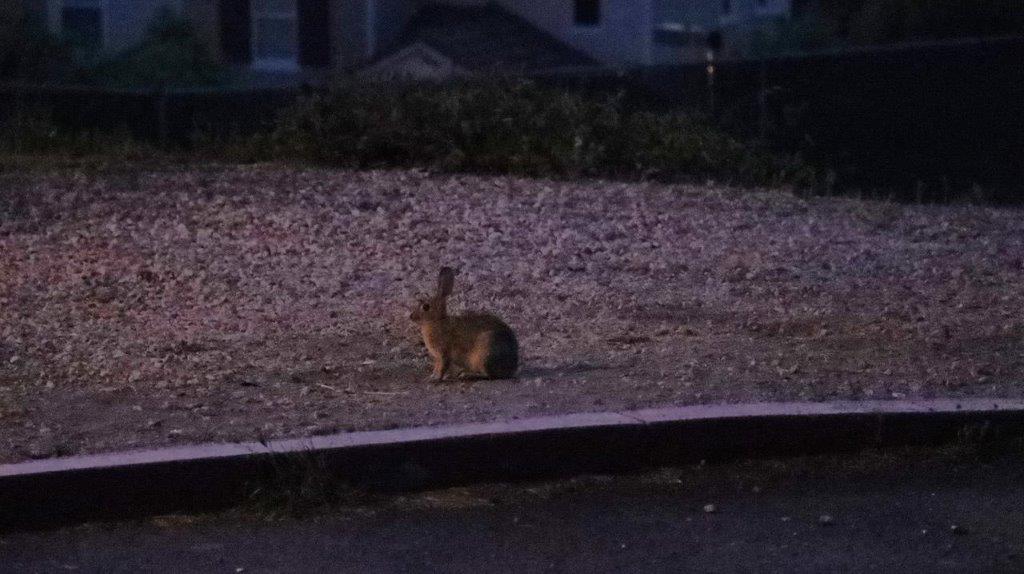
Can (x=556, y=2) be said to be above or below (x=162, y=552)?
above

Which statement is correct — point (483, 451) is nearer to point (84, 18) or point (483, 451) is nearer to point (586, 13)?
point (586, 13)

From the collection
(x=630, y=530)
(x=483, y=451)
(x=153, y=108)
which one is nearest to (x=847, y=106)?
(x=153, y=108)

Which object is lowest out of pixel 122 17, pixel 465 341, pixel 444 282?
pixel 465 341

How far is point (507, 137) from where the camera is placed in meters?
14.3

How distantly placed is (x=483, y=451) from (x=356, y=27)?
24014 millimetres

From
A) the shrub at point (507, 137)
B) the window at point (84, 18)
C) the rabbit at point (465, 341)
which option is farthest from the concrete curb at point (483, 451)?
the window at point (84, 18)

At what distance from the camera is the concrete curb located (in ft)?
19.7

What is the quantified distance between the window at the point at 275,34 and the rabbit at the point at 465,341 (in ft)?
72.7

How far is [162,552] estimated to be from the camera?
5727mm

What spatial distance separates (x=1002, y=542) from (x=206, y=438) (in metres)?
2.79

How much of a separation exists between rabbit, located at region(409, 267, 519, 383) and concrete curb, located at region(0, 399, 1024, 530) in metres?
0.90

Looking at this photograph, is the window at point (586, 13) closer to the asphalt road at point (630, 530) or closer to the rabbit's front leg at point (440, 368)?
the rabbit's front leg at point (440, 368)

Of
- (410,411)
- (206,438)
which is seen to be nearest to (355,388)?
(410,411)

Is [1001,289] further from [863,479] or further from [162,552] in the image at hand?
[162,552]
